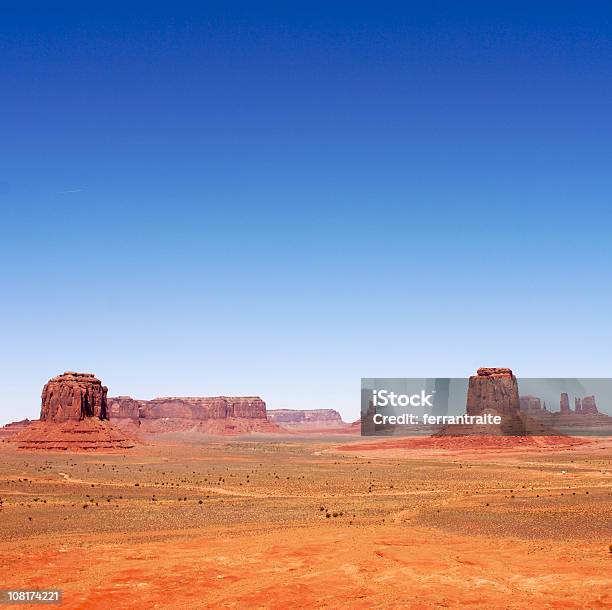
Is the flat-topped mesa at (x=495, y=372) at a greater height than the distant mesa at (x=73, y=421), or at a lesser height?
greater

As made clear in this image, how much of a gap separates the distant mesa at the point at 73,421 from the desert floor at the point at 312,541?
45521 millimetres

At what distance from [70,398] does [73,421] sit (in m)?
4.45

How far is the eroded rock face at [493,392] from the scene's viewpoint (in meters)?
120

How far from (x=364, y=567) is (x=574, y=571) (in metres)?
6.67

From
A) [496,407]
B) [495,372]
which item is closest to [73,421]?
[496,407]

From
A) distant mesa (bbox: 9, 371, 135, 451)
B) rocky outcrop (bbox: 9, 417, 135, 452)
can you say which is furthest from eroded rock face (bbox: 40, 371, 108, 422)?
rocky outcrop (bbox: 9, 417, 135, 452)

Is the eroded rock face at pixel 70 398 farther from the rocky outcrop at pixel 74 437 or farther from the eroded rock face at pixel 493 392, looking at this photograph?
the eroded rock face at pixel 493 392

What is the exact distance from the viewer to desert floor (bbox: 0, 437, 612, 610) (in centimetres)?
1678

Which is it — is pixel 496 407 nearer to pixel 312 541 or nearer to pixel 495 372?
pixel 495 372

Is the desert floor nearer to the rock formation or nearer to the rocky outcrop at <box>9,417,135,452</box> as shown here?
the rocky outcrop at <box>9,417,135,452</box>

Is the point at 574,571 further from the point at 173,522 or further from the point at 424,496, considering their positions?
the point at 424,496

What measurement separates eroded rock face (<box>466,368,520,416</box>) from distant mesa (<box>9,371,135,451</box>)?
224ft

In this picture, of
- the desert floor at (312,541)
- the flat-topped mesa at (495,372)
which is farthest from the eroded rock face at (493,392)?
the desert floor at (312,541)

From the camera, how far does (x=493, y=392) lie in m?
121
